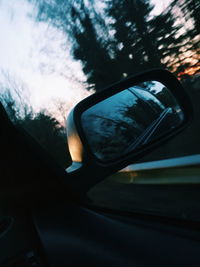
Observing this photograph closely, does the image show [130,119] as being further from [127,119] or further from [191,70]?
[191,70]

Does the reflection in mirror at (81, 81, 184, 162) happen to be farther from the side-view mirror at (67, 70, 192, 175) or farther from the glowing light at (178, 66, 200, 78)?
the glowing light at (178, 66, 200, 78)

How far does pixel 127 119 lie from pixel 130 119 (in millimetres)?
31

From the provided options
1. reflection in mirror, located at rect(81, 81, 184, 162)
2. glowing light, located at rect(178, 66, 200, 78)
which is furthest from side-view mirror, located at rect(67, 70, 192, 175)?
glowing light, located at rect(178, 66, 200, 78)

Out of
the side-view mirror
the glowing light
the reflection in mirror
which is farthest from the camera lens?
the glowing light

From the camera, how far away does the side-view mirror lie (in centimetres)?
135

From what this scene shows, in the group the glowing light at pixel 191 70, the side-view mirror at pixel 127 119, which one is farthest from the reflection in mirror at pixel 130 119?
the glowing light at pixel 191 70

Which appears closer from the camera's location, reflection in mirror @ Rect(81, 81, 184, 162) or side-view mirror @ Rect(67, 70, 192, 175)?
side-view mirror @ Rect(67, 70, 192, 175)

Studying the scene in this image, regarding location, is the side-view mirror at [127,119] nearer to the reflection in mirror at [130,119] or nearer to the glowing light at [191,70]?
the reflection in mirror at [130,119]

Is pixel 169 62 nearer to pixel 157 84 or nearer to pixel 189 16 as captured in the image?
pixel 189 16

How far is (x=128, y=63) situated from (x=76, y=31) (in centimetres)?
96

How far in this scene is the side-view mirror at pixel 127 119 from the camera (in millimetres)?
1352

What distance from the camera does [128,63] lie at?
3.58 meters

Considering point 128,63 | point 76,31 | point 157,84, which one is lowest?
point 157,84

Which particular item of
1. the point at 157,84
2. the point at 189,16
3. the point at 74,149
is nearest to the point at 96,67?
the point at 189,16
